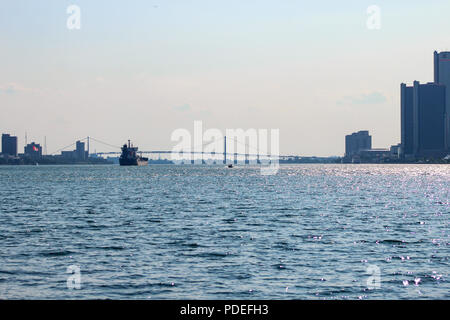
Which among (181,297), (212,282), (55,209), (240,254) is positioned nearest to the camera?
(181,297)

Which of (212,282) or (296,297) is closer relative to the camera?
(296,297)

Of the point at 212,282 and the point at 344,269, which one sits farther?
the point at 344,269

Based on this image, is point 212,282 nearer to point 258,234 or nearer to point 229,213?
point 258,234

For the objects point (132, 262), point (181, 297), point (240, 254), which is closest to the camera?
point (181, 297)

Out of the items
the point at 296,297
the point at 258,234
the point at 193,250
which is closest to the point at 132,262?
the point at 193,250

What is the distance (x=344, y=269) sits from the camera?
80.9 ft
